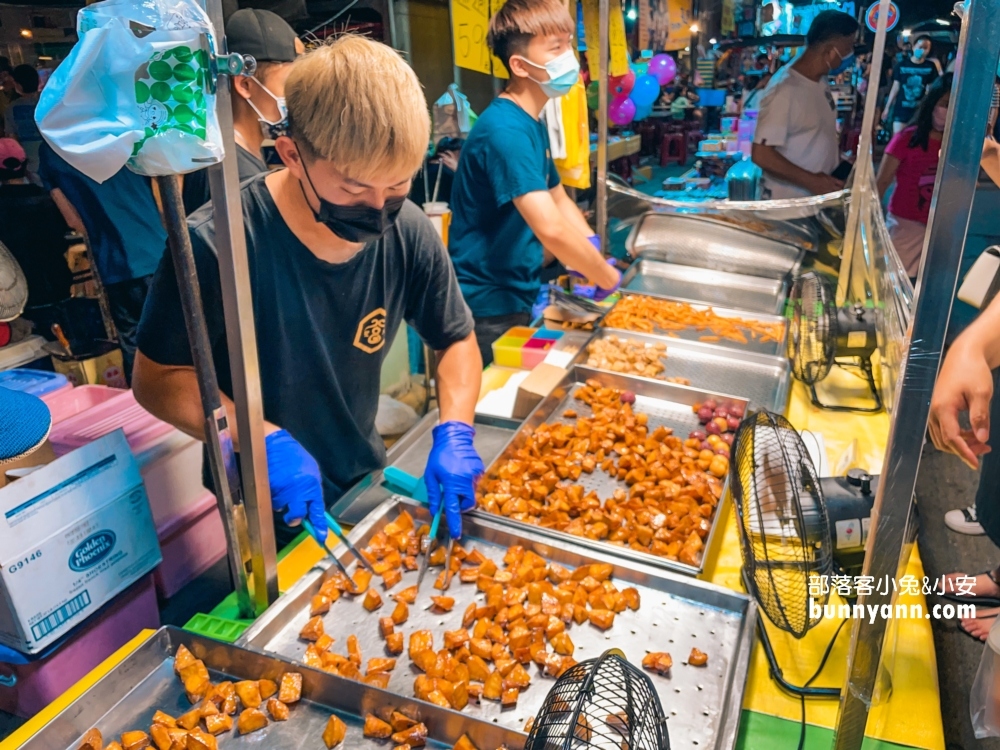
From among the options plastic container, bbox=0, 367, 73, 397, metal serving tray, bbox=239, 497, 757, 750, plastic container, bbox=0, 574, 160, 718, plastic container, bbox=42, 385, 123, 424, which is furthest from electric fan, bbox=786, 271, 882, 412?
plastic container, bbox=0, 367, 73, 397

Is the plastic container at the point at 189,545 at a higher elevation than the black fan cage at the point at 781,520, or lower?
lower

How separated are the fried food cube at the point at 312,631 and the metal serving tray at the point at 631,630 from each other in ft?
0.06

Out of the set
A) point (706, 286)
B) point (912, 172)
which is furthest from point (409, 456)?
point (912, 172)

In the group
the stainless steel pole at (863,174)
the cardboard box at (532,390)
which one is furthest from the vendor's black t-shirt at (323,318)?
the stainless steel pole at (863,174)

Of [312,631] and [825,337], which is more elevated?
[825,337]

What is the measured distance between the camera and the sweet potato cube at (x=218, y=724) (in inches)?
49.3

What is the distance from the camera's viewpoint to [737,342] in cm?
310

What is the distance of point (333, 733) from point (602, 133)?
11.3 feet

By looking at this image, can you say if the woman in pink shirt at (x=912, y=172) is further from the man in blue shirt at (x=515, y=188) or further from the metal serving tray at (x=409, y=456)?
the metal serving tray at (x=409, y=456)

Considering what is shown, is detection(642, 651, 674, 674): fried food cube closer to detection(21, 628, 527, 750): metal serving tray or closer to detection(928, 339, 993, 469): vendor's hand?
detection(21, 628, 527, 750): metal serving tray

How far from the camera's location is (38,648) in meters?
1.54

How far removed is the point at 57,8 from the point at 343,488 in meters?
4.84

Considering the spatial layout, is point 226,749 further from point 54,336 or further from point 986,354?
point 54,336

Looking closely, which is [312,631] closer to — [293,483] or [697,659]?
[293,483]
